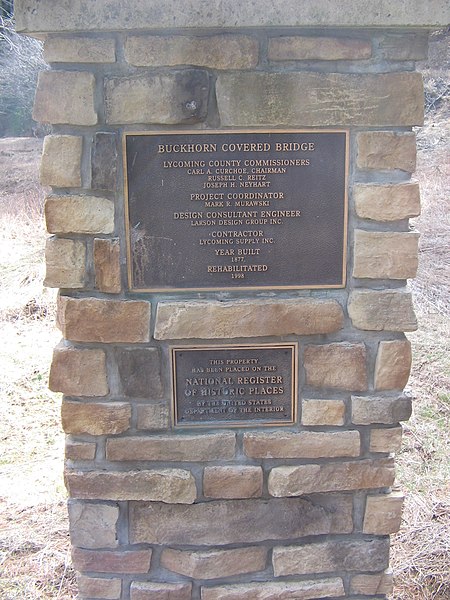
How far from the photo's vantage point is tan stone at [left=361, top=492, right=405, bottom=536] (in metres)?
2.86

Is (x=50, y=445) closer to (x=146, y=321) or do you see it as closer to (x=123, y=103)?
(x=146, y=321)

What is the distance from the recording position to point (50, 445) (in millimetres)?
4418

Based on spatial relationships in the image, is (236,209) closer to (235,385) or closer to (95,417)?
(235,385)

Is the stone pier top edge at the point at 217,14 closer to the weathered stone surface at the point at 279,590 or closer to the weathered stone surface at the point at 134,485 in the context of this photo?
the weathered stone surface at the point at 134,485

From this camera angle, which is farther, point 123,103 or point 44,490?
point 44,490

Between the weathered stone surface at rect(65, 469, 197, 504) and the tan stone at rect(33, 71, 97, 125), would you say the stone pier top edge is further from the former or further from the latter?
the weathered stone surface at rect(65, 469, 197, 504)

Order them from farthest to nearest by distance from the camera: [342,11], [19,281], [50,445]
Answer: [19,281]
[50,445]
[342,11]

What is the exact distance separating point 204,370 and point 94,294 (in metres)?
0.58

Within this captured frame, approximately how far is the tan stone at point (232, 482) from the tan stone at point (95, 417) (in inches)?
17.4

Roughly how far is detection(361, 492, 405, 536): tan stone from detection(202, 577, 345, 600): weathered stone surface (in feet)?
0.99

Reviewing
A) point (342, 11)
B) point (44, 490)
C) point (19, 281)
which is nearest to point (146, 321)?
A: point (342, 11)

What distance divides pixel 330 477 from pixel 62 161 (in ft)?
5.84

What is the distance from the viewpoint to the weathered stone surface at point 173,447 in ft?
9.02

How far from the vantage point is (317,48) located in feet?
8.01
